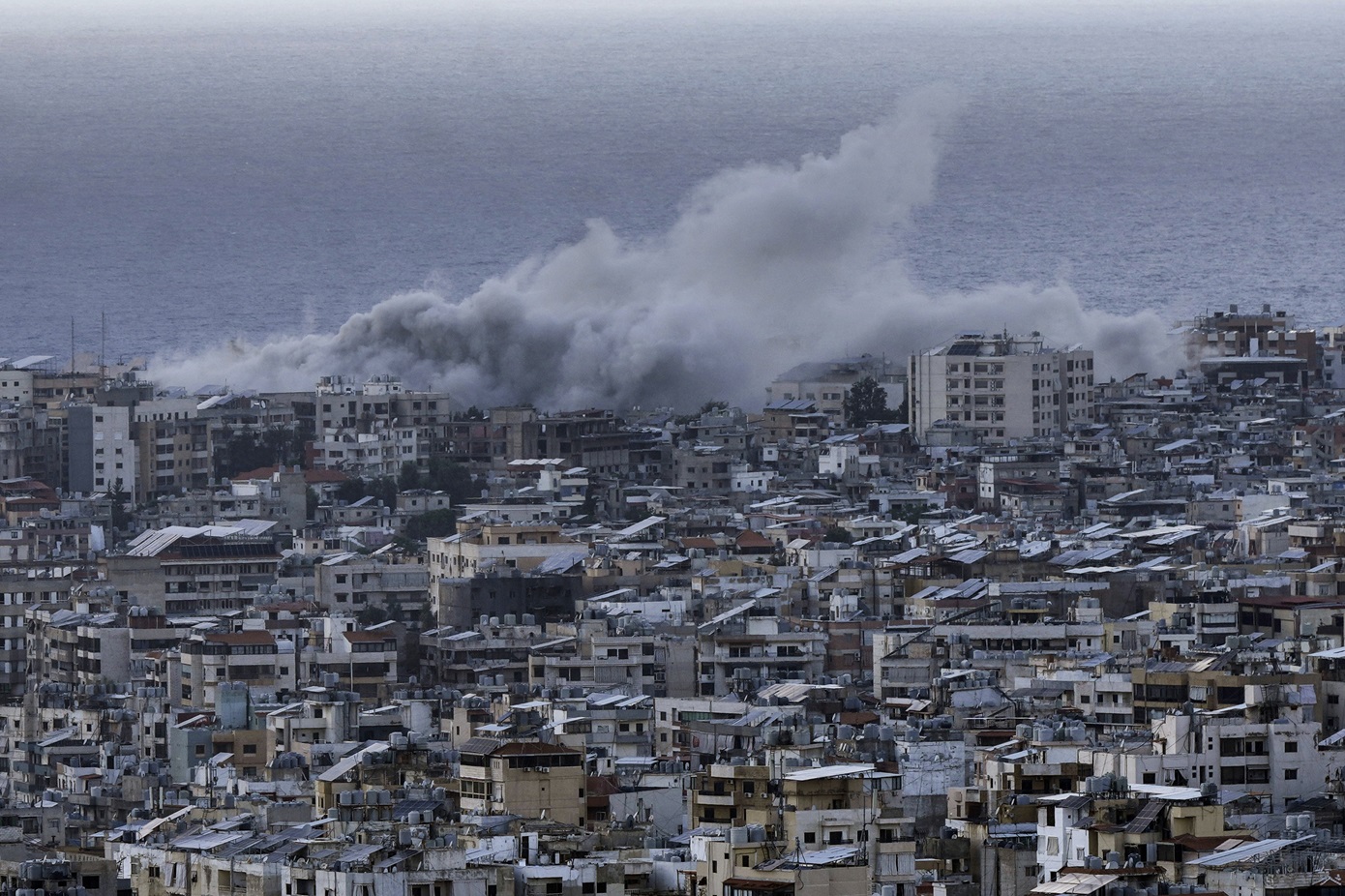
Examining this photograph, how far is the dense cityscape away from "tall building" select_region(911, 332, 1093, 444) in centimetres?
9

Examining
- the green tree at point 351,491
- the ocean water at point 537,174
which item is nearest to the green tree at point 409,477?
the green tree at point 351,491

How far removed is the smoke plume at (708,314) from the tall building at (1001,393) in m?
10.6

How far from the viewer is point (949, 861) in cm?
3103

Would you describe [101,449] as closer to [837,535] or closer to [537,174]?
[837,535]

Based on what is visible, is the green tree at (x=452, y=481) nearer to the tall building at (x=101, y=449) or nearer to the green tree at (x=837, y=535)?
the tall building at (x=101, y=449)

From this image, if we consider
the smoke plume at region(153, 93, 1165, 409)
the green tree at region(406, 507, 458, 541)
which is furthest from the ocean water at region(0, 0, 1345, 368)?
the green tree at region(406, 507, 458, 541)

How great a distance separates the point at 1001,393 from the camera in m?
90.8

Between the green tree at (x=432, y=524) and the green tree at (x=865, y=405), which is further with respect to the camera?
the green tree at (x=865, y=405)

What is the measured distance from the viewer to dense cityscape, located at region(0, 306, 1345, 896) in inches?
1203

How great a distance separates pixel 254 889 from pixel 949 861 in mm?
4482

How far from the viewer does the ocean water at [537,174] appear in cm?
14812

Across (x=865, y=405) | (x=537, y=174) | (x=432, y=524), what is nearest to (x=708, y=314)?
(x=865, y=405)

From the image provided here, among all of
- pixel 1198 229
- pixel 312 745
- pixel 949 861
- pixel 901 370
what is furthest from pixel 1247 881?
pixel 1198 229

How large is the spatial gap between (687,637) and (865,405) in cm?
4340
